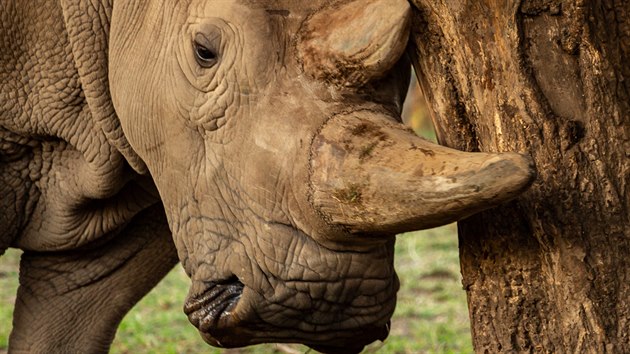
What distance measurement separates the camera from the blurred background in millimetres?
7633

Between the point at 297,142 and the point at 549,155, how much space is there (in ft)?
2.35

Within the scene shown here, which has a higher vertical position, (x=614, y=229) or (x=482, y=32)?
(x=482, y=32)

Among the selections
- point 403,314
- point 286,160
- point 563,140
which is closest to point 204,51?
point 286,160

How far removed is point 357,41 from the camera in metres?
4.01

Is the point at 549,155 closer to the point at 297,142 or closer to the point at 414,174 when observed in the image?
the point at 414,174

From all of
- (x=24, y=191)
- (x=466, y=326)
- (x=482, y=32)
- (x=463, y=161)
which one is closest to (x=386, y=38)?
(x=482, y=32)

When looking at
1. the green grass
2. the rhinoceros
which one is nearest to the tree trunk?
the rhinoceros

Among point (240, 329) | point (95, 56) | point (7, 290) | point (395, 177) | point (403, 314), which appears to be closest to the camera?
point (395, 177)

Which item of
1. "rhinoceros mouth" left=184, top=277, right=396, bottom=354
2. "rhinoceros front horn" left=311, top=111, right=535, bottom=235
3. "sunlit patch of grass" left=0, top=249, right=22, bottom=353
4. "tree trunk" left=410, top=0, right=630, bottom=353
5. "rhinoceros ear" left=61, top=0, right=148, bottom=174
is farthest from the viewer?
"sunlit patch of grass" left=0, top=249, right=22, bottom=353

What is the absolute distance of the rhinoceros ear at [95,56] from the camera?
16.5 feet

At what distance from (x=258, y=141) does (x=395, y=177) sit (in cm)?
57

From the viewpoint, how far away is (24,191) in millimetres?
5566

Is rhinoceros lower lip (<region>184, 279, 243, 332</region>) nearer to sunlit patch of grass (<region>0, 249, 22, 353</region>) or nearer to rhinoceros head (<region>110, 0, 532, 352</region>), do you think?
rhinoceros head (<region>110, 0, 532, 352</region>)

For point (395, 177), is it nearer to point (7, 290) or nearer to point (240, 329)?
point (240, 329)
